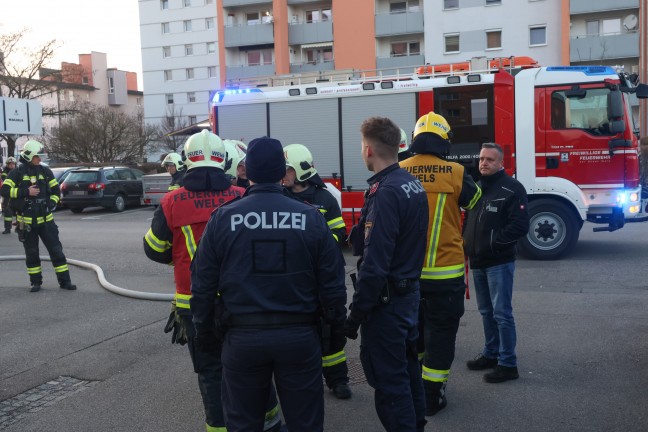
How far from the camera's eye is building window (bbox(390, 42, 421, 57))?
43.9 meters

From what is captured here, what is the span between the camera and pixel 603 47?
37281 millimetres

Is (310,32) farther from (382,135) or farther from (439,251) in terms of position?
(382,135)

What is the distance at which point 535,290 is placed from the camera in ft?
28.6

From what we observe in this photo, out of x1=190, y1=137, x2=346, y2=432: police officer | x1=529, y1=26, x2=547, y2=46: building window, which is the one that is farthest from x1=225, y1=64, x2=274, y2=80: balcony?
x1=190, y1=137, x2=346, y2=432: police officer

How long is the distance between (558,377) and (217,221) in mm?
3339

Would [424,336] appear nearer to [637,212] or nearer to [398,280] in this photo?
[398,280]

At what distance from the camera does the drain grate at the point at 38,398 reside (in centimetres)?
488

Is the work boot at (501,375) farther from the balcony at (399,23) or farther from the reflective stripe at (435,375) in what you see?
the balcony at (399,23)

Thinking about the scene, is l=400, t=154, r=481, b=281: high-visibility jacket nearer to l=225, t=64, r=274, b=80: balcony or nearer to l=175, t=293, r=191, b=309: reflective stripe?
l=175, t=293, r=191, b=309: reflective stripe

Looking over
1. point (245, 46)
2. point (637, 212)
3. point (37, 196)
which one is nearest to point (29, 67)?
point (245, 46)

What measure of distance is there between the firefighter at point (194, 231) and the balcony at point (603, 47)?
37.1 metres

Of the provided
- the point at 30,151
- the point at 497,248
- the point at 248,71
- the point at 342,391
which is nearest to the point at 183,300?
the point at 342,391

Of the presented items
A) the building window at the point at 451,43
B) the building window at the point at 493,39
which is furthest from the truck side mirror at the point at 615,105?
the building window at the point at 451,43

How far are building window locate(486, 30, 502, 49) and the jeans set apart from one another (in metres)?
37.8
